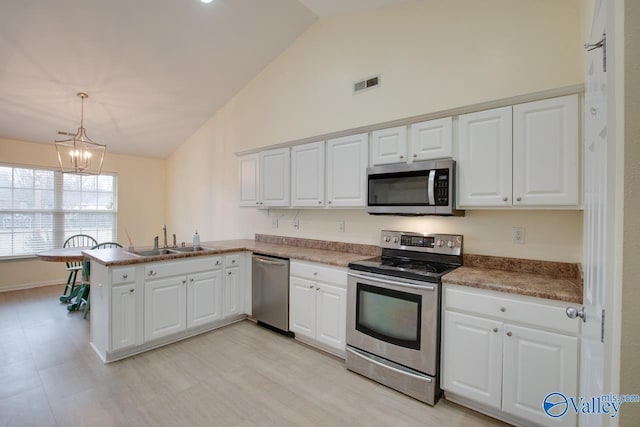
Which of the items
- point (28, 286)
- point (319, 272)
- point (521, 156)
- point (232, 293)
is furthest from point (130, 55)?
point (28, 286)

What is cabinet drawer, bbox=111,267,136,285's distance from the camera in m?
2.66

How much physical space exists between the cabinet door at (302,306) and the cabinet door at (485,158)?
1.62m

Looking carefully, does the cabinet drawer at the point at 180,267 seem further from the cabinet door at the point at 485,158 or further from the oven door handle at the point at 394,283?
the cabinet door at the point at 485,158

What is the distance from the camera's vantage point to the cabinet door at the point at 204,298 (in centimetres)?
322

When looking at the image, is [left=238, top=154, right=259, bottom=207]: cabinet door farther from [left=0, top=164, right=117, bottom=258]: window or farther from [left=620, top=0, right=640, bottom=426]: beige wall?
[left=620, top=0, right=640, bottom=426]: beige wall

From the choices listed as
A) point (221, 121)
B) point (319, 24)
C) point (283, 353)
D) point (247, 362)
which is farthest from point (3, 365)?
point (319, 24)

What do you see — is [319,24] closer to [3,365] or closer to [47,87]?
[47,87]

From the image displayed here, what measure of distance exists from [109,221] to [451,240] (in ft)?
19.9

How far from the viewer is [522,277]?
2.15m

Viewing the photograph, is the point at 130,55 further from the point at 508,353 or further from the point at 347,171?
the point at 508,353

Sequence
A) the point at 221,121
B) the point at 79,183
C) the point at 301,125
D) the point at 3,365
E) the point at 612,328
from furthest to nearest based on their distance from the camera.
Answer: the point at 79,183, the point at 221,121, the point at 301,125, the point at 3,365, the point at 612,328

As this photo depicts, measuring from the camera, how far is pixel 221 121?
16.5 ft

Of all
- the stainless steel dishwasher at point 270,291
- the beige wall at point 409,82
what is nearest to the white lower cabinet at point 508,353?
the beige wall at point 409,82

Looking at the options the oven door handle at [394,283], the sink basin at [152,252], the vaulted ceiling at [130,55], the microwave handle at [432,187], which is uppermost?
the vaulted ceiling at [130,55]
